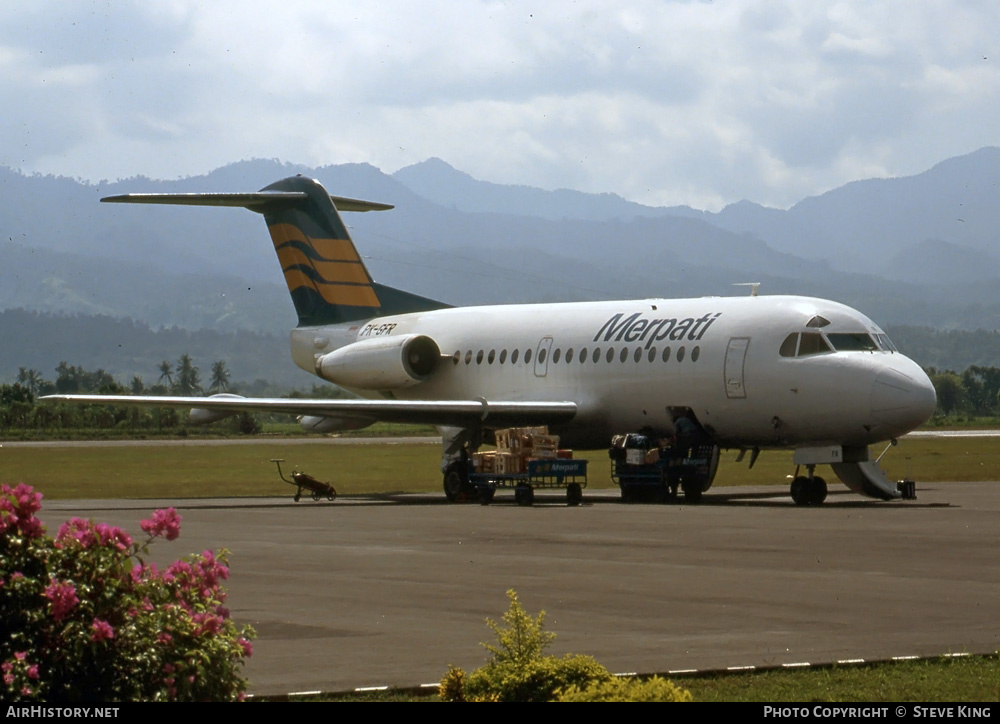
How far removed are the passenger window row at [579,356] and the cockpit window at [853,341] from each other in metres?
2.76

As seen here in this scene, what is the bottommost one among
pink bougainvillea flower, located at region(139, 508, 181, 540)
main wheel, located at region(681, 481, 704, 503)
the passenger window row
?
main wheel, located at region(681, 481, 704, 503)

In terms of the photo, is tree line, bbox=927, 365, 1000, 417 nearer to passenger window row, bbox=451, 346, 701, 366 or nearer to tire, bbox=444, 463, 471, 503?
passenger window row, bbox=451, 346, 701, 366

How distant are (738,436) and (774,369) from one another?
193 centimetres

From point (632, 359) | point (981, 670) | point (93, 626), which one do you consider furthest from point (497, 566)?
point (632, 359)

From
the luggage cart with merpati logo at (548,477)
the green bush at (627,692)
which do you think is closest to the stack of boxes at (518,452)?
the luggage cart with merpati logo at (548,477)

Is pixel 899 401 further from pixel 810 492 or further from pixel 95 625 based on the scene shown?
pixel 95 625

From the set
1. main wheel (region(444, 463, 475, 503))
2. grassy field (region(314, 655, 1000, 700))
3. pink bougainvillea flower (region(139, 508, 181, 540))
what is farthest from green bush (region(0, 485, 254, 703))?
main wheel (region(444, 463, 475, 503))

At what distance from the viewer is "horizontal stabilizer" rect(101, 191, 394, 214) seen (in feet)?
114

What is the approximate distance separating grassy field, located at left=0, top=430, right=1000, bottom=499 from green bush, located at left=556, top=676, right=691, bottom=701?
26462 millimetres

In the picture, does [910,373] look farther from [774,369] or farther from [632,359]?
[632,359]

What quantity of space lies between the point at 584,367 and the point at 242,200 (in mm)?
9994

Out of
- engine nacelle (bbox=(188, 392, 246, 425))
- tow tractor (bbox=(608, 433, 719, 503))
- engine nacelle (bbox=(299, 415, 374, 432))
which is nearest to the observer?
tow tractor (bbox=(608, 433, 719, 503))

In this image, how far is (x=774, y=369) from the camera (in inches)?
1107

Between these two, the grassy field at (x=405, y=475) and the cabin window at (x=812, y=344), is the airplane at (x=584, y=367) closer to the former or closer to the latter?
the cabin window at (x=812, y=344)
